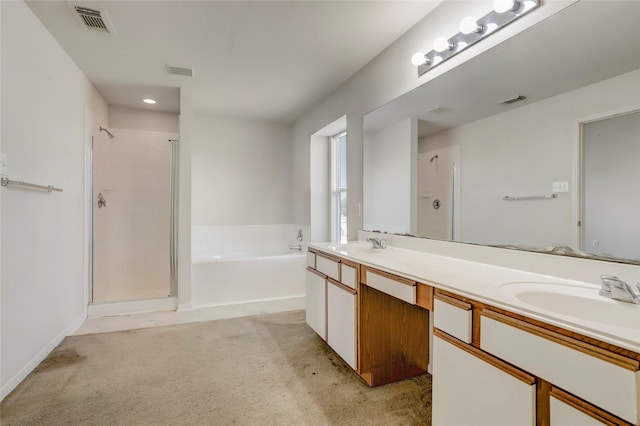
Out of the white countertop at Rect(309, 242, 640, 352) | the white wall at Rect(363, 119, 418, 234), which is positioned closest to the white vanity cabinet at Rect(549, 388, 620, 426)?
the white countertop at Rect(309, 242, 640, 352)

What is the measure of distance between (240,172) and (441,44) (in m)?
3.33

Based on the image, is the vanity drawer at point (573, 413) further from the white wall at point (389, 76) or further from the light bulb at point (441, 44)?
the light bulb at point (441, 44)

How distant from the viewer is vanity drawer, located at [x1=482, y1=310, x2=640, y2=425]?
710mm

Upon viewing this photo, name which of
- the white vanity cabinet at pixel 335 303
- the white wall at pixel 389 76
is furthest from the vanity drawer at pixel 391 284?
the white wall at pixel 389 76

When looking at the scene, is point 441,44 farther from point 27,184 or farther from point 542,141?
point 27,184

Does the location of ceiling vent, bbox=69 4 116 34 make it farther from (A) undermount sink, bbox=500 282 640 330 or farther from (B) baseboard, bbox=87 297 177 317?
(A) undermount sink, bbox=500 282 640 330

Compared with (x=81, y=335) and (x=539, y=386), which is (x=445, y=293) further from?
(x=81, y=335)

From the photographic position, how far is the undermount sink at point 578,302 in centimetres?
99

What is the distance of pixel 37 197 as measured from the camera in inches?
86.0

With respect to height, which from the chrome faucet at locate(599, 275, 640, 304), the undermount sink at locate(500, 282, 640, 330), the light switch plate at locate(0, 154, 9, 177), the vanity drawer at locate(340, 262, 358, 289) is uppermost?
the light switch plate at locate(0, 154, 9, 177)

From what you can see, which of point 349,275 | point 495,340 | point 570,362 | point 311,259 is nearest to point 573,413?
point 570,362

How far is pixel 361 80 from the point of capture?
290 centimetres

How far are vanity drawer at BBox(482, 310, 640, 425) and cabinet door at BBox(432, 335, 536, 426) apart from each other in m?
0.07

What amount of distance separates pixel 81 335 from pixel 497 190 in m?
3.40
